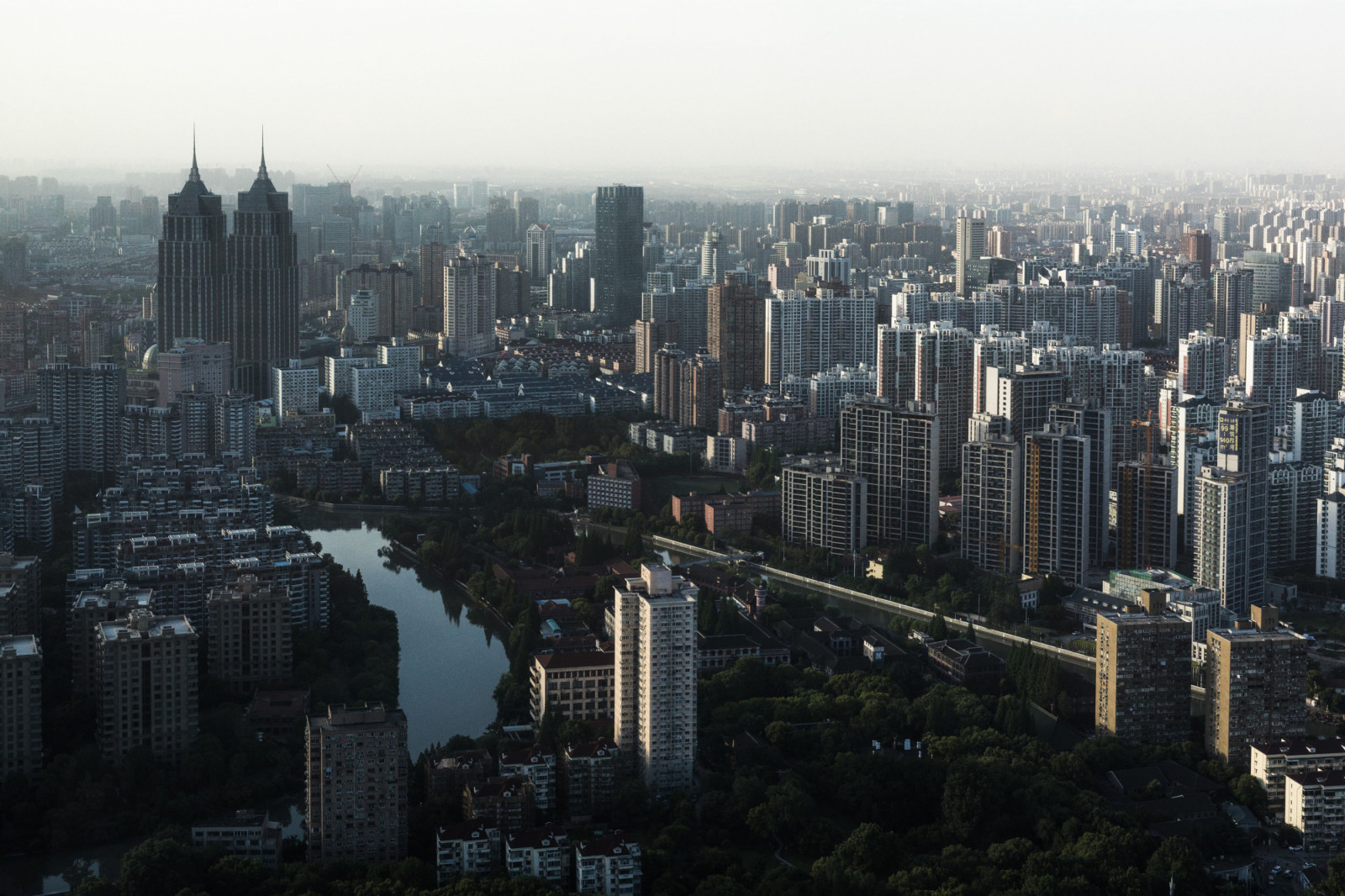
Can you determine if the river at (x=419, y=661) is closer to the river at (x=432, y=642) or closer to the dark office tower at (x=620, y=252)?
the river at (x=432, y=642)

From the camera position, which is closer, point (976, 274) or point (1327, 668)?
point (1327, 668)

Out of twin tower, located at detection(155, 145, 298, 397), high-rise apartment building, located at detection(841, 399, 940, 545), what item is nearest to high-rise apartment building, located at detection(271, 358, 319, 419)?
twin tower, located at detection(155, 145, 298, 397)

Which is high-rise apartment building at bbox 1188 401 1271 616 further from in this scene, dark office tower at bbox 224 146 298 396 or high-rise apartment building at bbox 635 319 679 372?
dark office tower at bbox 224 146 298 396

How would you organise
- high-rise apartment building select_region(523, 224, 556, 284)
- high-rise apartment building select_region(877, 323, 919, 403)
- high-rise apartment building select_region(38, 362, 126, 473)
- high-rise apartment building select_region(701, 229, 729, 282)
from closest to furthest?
high-rise apartment building select_region(38, 362, 126, 473) → high-rise apartment building select_region(877, 323, 919, 403) → high-rise apartment building select_region(701, 229, 729, 282) → high-rise apartment building select_region(523, 224, 556, 284)

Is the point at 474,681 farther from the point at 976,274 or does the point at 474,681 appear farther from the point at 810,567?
the point at 976,274

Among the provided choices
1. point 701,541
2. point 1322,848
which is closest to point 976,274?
point 701,541
